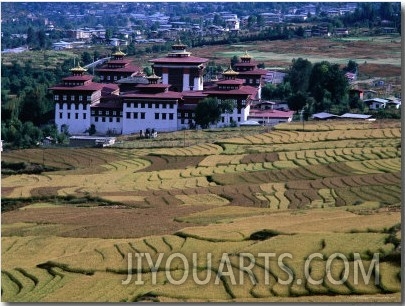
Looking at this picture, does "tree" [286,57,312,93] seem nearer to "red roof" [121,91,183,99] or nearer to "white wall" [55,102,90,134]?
"red roof" [121,91,183,99]

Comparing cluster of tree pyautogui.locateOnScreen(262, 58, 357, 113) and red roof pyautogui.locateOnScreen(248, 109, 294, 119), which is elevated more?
cluster of tree pyautogui.locateOnScreen(262, 58, 357, 113)

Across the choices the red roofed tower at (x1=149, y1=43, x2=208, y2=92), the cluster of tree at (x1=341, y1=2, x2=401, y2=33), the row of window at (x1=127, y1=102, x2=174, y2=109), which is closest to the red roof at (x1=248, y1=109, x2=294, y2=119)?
the row of window at (x1=127, y1=102, x2=174, y2=109)

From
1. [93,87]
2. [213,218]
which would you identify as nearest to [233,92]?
[93,87]

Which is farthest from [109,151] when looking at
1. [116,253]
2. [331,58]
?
[331,58]

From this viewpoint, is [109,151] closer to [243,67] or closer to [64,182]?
[64,182]

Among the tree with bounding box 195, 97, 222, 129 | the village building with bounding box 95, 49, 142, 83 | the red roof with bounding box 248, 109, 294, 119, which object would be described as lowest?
the red roof with bounding box 248, 109, 294, 119

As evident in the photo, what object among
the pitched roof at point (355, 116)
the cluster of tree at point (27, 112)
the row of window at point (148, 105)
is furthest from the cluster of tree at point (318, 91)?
the cluster of tree at point (27, 112)

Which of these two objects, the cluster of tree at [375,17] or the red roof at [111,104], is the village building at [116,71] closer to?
the red roof at [111,104]
